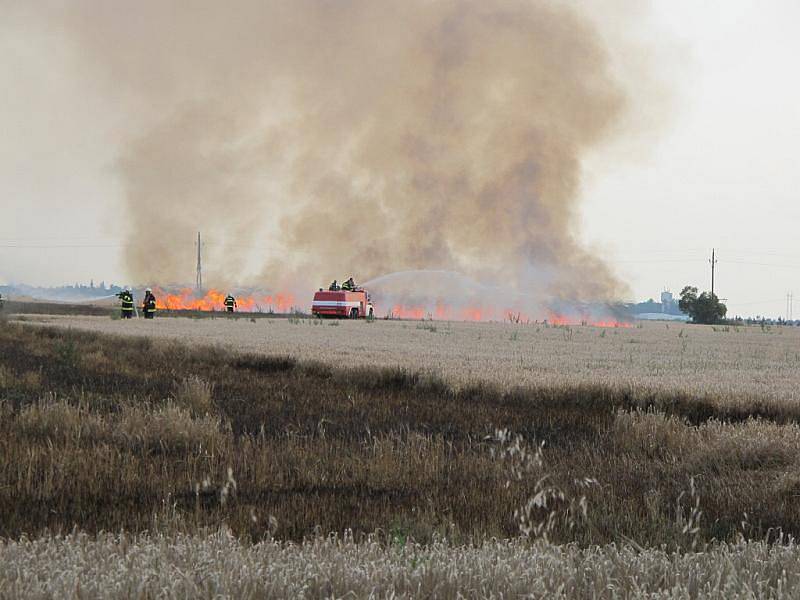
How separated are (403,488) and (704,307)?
365ft

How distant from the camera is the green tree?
10681 cm

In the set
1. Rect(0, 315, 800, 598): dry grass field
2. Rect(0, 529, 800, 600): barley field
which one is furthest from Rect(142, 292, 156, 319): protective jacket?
Rect(0, 529, 800, 600): barley field

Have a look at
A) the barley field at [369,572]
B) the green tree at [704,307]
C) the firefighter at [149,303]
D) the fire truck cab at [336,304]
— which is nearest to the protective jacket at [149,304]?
the firefighter at [149,303]

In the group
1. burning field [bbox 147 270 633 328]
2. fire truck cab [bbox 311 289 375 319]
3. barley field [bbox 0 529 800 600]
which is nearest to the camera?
barley field [bbox 0 529 800 600]

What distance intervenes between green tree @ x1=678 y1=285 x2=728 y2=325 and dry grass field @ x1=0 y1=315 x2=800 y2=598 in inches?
3961

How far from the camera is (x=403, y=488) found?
612 cm

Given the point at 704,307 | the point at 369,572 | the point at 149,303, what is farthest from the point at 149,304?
the point at 704,307

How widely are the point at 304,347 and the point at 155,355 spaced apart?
13.2ft

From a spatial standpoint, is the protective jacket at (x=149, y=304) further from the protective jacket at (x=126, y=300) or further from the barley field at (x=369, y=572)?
the barley field at (x=369, y=572)

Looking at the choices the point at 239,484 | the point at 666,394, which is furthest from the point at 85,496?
the point at 666,394

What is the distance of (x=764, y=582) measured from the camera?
11.5 feet

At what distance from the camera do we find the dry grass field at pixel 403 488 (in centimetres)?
359

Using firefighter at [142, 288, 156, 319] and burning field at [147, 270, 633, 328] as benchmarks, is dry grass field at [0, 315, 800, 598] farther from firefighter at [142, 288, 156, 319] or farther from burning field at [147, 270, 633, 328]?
burning field at [147, 270, 633, 328]

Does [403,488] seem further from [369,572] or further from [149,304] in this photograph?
[149,304]
